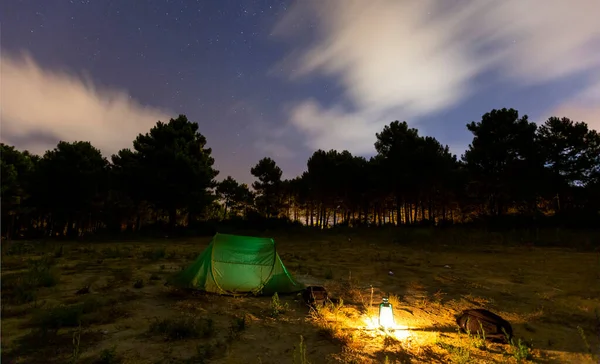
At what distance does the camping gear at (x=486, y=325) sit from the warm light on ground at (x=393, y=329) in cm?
121

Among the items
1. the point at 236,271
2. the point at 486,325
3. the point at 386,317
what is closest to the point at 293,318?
the point at 386,317

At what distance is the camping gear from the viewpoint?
20.1 feet

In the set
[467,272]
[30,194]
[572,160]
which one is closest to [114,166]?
[30,194]

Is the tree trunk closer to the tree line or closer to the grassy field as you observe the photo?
the tree line

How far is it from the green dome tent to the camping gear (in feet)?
15.7

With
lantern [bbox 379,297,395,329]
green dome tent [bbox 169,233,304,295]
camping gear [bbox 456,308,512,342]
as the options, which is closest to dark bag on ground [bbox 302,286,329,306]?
green dome tent [bbox 169,233,304,295]

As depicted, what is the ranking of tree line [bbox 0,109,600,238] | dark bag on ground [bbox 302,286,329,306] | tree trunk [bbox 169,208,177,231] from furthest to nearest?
1. tree trunk [bbox 169,208,177,231]
2. tree line [bbox 0,109,600,238]
3. dark bag on ground [bbox 302,286,329,306]

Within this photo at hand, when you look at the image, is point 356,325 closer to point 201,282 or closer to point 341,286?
point 341,286

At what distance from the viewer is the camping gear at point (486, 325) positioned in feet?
20.1

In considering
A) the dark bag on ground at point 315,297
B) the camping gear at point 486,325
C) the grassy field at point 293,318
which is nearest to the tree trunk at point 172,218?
the grassy field at point 293,318

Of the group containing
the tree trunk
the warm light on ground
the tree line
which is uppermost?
the tree line

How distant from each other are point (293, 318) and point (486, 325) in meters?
4.22

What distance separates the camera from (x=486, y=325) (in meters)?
6.34

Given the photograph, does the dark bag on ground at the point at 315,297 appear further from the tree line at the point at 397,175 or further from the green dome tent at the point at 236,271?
the tree line at the point at 397,175
